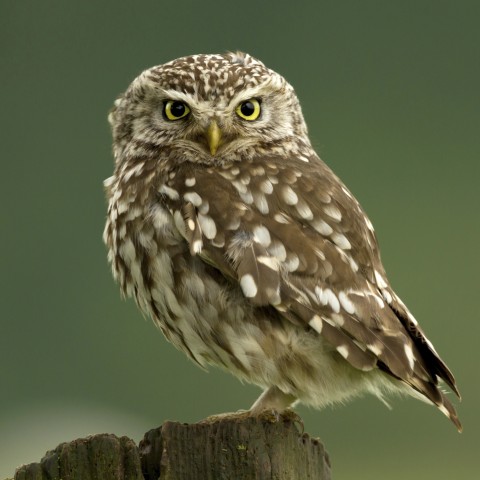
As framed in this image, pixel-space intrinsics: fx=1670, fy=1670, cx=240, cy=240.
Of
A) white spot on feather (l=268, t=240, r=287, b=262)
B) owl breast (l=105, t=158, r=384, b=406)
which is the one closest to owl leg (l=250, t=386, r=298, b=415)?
owl breast (l=105, t=158, r=384, b=406)

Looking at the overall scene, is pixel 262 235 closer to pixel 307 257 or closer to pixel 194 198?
pixel 307 257

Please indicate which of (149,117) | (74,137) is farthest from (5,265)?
(149,117)

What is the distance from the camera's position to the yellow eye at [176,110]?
652 centimetres

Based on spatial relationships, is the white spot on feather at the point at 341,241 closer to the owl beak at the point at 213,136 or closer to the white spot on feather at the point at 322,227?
the white spot on feather at the point at 322,227

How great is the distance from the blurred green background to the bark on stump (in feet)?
21.3

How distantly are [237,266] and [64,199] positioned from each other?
23648 mm

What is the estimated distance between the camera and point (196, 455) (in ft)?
16.6

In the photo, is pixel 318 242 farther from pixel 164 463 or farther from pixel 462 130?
pixel 462 130

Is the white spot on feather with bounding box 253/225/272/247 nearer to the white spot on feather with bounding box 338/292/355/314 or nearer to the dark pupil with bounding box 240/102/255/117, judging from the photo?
the white spot on feather with bounding box 338/292/355/314

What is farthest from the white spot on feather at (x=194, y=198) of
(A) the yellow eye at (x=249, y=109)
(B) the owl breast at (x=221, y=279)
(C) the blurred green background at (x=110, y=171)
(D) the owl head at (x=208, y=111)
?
(C) the blurred green background at (x=110, y=171)

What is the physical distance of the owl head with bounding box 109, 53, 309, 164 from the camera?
6.41 metres

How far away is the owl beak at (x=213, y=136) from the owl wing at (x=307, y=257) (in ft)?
0.28

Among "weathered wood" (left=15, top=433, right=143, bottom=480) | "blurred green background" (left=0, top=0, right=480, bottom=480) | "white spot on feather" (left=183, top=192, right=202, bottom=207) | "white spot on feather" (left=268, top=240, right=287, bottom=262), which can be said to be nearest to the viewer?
"weathered wood" (left=15, top=433, right=143, bottom=480)

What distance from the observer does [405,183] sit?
30.0 meters
